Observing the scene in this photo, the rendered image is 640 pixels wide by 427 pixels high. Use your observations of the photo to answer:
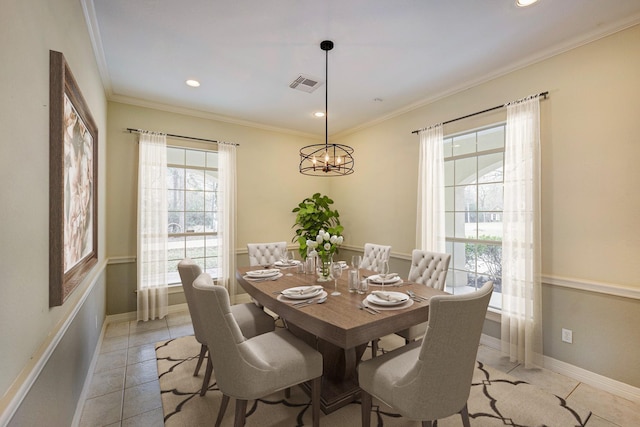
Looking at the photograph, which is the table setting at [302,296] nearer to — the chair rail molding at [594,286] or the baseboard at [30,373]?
the baseboard at [30,373]

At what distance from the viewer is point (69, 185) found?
175cm

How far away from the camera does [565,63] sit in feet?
8.52

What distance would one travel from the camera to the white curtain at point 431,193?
3.59m

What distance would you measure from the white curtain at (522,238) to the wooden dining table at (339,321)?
46.6 inches

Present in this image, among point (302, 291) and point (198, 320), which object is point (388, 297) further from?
point (198, 320)

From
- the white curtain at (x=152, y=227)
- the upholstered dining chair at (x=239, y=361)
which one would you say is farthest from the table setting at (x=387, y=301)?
the white curtain at (x=152, y=227)

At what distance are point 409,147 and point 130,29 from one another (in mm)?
3339

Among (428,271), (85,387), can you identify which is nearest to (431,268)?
(428,271)

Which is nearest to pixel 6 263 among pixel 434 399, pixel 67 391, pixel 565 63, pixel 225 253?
pixel 67 391

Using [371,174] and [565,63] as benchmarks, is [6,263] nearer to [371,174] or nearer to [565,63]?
[565,63]

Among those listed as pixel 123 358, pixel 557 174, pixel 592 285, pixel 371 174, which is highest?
pixel 371 174

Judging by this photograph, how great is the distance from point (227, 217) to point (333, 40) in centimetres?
292

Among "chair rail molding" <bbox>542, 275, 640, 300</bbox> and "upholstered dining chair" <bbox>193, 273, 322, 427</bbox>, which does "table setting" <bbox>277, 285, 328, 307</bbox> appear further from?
"chair rail molding" <bbox>542, 275, 640, 300</bbox>

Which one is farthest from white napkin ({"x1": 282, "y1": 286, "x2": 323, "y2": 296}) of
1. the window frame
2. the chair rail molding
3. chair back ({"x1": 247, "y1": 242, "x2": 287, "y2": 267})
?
A: the window frame
